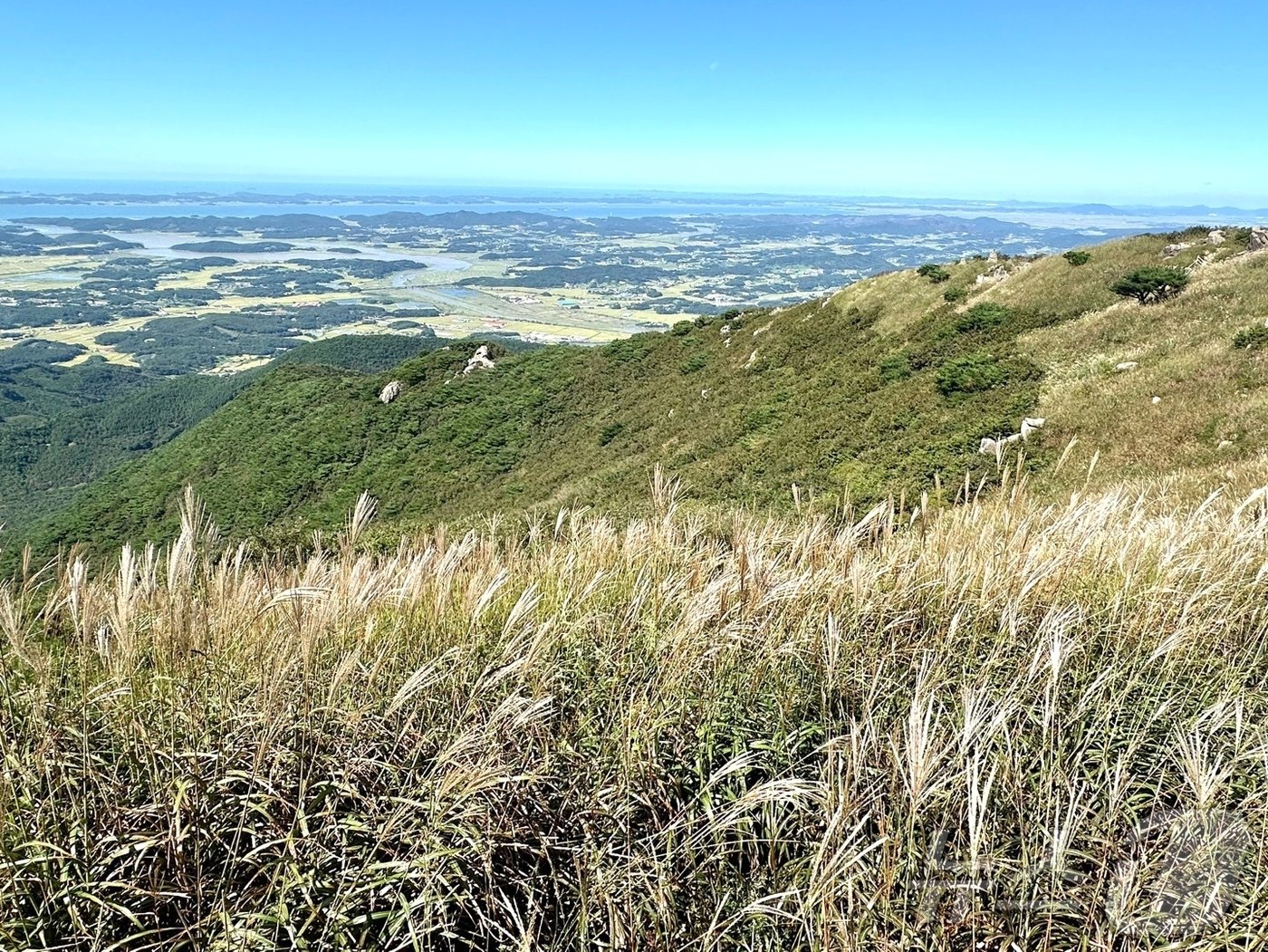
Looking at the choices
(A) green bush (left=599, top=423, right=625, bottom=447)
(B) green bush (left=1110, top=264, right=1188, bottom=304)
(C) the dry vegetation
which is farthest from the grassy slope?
(C) the dry vegetation

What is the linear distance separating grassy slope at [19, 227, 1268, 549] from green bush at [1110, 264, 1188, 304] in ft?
1.81

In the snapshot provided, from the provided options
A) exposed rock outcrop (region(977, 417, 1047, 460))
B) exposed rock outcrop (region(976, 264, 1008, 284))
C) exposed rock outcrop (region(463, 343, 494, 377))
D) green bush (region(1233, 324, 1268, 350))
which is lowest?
exposed rock outcrop (region(463, 343, 494, 377))

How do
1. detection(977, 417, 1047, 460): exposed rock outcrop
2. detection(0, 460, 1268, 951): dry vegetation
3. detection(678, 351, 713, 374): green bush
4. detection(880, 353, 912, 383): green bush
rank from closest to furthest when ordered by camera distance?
detection(0, 460, 1268, 951): dry vegetation → detection(977, 417, 1047, 460): exposed rock outcrop → detection(880, 353, 912, 383): green bush → detection(678, 351, 713, 374): green bush

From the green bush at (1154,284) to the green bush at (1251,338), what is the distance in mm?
5240

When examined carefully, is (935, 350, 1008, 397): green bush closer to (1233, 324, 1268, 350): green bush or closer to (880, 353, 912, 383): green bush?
(880, 353, 912, 383): green bush

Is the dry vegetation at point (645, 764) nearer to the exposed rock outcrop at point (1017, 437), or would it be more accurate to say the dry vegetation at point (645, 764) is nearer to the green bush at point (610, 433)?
the exposed rock outcrop at point (1017, 437)

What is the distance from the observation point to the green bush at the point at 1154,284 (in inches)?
733

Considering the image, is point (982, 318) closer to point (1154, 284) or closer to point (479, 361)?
point (1154, 284)

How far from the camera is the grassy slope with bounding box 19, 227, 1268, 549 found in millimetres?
14047

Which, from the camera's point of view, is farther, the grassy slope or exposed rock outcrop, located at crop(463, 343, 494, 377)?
exposed rock outcrop, located at crop(463, 343, 494, 377)

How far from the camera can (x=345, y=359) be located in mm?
87188

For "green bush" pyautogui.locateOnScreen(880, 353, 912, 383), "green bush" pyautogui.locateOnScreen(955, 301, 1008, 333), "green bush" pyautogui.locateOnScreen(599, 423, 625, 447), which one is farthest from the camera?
"green bush" pyautogui.locateOnScreen(599, 423, 625, 447)

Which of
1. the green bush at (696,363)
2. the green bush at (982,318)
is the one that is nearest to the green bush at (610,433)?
the green bush at (696,363)

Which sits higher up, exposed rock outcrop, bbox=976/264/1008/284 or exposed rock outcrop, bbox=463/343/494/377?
exposed rock outcrop, bbox=976/264/1008/284
